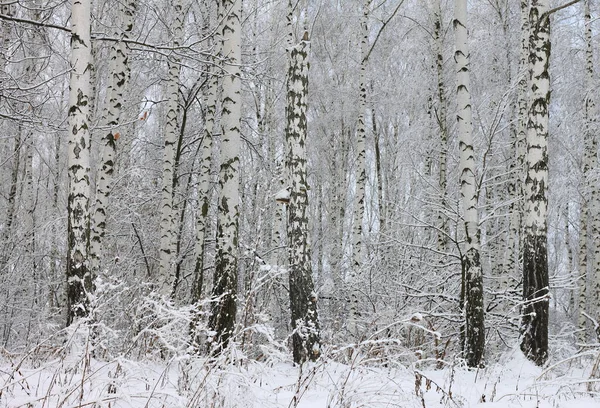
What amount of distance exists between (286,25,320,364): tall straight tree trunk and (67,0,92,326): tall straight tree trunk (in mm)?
3032

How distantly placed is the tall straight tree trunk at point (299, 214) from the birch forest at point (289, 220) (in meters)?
0.03

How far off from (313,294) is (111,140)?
3798mm

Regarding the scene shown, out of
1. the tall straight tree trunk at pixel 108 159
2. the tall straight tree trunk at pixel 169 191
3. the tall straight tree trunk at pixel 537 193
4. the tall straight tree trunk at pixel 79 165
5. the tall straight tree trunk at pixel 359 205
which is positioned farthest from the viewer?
the tall straight tree trunk at pixel 359 205

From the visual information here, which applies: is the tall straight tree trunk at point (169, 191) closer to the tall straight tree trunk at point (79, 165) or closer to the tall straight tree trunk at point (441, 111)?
the tall straight tree trunk at point (79, 165)

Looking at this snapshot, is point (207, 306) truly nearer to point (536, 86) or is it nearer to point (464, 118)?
point (464, 118)

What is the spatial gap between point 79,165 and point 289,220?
3.24 meters

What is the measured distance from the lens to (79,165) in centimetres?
456

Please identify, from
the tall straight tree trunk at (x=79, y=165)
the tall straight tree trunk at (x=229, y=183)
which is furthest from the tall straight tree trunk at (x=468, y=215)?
the tall straight tree trunk at (x=79, y=165)

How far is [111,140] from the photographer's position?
734cm

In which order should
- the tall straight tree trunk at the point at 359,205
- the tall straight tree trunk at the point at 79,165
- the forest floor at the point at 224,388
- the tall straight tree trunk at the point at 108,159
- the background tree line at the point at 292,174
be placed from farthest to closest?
the tall straight tree trunk at the point at 359,205, the tall straight tree trunk at the point at 108,159, the background tree line at the point at 292,174, the tall straight tree trunk at the point at 79,165, the forest floor at the point at 224,388

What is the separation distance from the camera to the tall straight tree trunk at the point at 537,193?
20.9 ft

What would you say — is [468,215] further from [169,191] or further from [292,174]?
[169,191]

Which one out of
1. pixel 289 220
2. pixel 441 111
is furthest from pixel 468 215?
pixel 441 111

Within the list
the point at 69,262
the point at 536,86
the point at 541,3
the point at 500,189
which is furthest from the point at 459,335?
the point at 500,189
